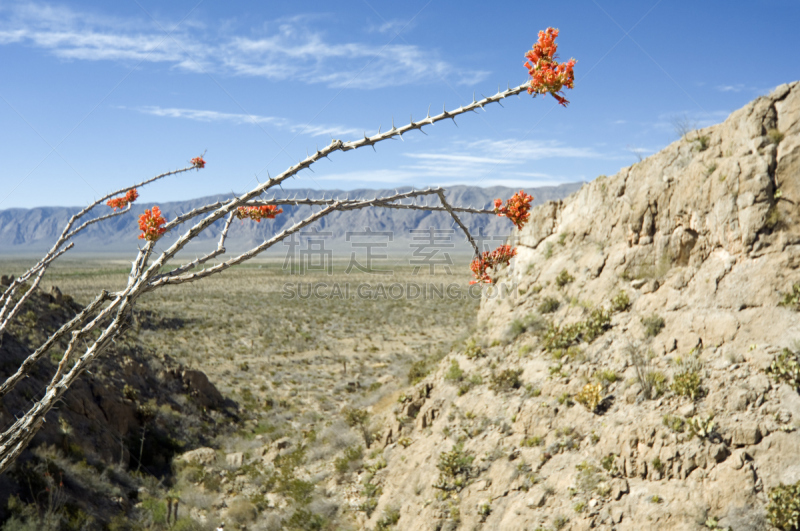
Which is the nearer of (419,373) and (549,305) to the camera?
(549,305)

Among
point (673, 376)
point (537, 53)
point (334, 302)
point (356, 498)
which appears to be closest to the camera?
point (537, 53)

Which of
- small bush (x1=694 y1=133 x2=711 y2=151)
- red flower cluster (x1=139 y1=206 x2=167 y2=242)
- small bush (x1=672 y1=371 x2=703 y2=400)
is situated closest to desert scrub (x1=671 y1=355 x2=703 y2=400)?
small bush (x1=672 y1=371 x2=703 y2=400)

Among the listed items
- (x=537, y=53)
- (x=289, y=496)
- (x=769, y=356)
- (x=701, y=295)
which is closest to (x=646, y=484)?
(x=769, y=356)

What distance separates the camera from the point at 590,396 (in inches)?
309

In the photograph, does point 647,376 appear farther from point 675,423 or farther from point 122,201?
point 122,201

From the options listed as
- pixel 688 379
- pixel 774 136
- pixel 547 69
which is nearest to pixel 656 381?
pixel 688 379

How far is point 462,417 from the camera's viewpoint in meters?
9.34

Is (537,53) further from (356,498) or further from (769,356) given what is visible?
(356,498)

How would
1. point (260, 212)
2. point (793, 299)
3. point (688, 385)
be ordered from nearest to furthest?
point (260, 212) → point (688, 385) → point (793, 299)

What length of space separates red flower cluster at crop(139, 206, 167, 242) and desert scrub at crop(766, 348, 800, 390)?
26.3ft

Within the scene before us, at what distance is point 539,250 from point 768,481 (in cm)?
759

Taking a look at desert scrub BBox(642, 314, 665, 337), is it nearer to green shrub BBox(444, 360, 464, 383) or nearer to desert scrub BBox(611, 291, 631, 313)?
desert scrub BBox(611, 291, 631, 313)

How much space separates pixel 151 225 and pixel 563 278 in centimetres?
965

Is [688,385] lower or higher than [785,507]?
higher
